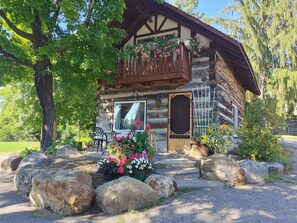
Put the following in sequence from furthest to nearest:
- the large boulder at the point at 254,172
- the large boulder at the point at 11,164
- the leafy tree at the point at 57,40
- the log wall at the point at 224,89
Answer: the log wall at the point at 224,89 → the large boulder at the point at 11,164 → the leafy tree at the point at 57,40 → the large boulder at the point at 254,172

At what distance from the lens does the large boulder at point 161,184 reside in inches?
210

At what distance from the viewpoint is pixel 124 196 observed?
477 cm

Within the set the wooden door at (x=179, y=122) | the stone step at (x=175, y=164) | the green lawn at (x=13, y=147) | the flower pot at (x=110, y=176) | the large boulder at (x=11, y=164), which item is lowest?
A: the green lawn at (x=13, y=147)

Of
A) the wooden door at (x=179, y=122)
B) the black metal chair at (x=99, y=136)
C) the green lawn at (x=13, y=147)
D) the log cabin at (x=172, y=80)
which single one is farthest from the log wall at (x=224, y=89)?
the green lawn at (x=13, y=147)

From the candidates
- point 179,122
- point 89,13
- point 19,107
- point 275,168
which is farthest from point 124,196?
point 19,107

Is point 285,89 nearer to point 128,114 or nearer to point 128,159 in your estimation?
point 128,114

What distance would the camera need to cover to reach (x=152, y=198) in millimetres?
4996

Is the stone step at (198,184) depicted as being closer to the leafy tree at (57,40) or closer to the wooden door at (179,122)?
the wooden door at (179,122)

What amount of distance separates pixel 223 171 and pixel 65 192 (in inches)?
147

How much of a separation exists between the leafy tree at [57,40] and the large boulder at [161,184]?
15.1 feet

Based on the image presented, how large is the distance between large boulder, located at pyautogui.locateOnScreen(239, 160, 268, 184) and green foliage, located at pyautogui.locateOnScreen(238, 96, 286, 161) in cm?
119

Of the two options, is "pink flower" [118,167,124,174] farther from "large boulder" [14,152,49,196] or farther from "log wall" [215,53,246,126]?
"log wall" [215,53,246,126]

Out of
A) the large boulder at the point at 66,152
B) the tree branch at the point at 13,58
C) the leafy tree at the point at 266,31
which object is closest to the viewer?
the large boulder at the point at 66,152

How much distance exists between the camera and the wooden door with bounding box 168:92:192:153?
32.2 ft
